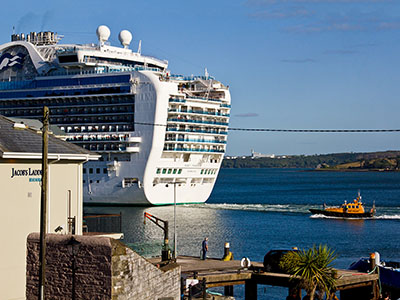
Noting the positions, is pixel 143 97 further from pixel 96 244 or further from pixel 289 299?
pixel 96 244

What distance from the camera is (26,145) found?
69.5 ft

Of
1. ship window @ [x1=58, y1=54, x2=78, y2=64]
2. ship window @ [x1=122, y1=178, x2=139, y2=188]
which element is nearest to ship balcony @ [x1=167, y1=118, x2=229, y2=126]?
ship window @ [x1=122, y1=178, x2=139, y2=188]

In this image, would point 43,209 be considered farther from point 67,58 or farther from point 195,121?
point 67,58

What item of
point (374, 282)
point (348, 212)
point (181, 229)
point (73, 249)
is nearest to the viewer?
point (73, 249)

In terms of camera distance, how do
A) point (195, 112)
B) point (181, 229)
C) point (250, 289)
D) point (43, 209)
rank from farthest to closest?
point (195, 112), point (181, 229), point (250, 289), point (43, 209)

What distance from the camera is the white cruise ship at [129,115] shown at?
73.2 metres

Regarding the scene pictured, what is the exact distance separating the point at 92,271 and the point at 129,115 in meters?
59.0

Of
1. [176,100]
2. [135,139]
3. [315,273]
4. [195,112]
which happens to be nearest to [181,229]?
[135,139]

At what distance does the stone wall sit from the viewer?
16.7 metres

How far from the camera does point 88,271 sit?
55.4ft

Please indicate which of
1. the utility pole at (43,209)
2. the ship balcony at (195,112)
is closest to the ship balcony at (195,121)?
the ship balcony at (195,112)

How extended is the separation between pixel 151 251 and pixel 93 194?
4209cm

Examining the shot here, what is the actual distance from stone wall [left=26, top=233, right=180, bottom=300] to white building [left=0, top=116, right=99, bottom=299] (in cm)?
203

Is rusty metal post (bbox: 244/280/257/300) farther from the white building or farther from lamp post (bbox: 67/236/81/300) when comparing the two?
lamp post (bbox: 67/236/81/300)
